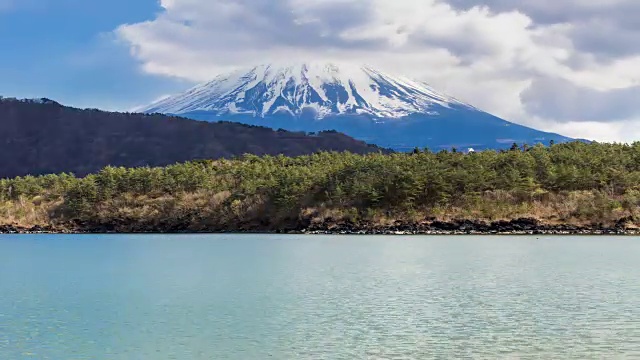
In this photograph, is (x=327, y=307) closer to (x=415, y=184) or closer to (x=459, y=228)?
(x=459, y=228)

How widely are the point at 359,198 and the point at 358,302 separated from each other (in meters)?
69.6

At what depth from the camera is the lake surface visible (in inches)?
927

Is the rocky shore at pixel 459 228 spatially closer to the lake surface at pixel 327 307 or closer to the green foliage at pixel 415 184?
the green foliage at pixel 415 184

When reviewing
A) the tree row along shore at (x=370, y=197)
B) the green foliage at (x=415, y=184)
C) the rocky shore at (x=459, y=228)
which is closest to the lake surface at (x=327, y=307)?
the rocky shore at (x=459, y=228)

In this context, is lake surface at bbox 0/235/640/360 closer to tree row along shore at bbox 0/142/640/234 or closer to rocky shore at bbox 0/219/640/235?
rocky shore at bbox 0/219/640/235

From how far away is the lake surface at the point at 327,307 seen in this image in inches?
927

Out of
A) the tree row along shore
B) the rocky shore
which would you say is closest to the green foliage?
the tree row along shore

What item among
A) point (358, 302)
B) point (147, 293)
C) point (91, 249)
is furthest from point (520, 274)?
point (91, 249)

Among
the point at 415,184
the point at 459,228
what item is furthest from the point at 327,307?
the point at 415,184

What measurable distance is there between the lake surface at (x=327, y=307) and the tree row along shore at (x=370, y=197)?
35231mm

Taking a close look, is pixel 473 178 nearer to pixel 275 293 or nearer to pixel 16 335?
pixel 275 293

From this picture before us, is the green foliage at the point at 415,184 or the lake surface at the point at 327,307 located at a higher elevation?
the green foliage at the point at 415,184

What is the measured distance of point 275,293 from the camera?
121 feet

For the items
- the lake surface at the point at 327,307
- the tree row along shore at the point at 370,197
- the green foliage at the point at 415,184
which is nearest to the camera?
the lake surface at the point at 327,307
